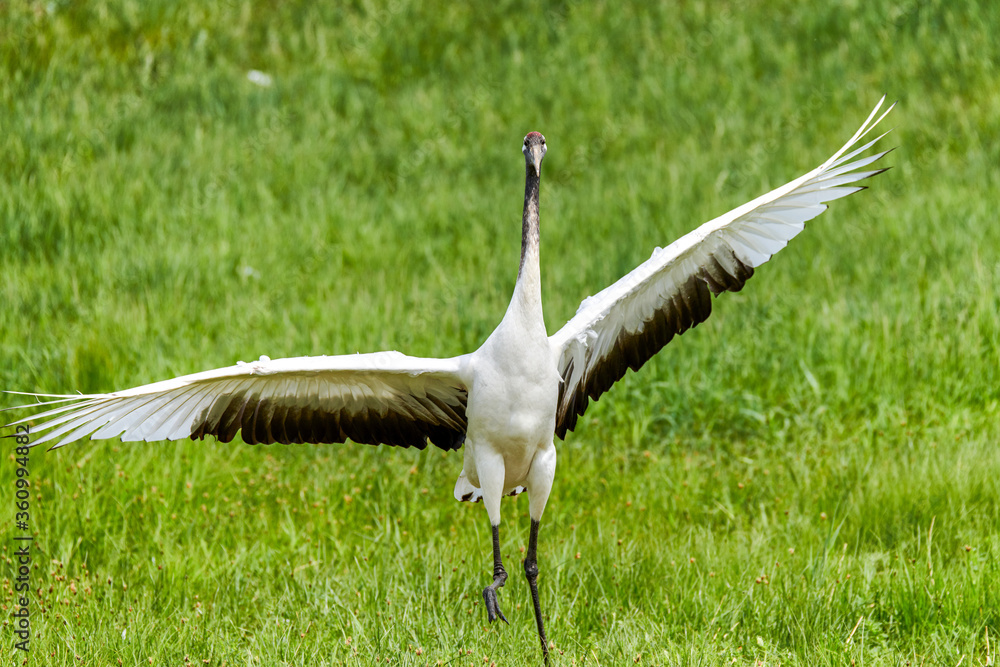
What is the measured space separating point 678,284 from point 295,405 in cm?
179

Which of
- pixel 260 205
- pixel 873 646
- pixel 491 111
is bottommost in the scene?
pixel 873 646

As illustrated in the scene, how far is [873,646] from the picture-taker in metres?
4.64

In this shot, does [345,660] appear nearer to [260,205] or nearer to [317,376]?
[317,376]

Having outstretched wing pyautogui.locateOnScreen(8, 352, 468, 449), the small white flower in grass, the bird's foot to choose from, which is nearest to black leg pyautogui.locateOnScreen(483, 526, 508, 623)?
the bird's foot

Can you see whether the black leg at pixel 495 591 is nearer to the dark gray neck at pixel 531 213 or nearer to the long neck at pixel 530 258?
the long neck at pixel 530 258

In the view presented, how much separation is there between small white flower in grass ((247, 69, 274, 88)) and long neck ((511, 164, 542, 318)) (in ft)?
26.4

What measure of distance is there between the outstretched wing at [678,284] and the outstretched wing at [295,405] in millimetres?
577

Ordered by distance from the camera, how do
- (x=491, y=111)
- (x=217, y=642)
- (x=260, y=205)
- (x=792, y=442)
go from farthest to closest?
(x=491, y=111), (x=260, y=205), (x=792, y=442), (x=217, y=642)

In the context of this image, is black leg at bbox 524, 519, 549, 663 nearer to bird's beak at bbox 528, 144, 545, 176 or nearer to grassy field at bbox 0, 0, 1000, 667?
grassy field at bbox 0, 0, 1000, 667

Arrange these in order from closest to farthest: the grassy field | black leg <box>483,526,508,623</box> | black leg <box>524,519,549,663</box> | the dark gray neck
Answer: the dark gray neck, black leg <box>483,526,508,623</box>, black leg <box>524,519,549,663</box>, the grassy field

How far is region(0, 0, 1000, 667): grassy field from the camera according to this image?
4.84 m

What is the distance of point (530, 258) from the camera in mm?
4199

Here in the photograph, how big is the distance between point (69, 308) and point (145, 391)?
14.3ft

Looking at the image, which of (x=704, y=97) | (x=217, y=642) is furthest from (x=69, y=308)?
(x=704, y=97)
